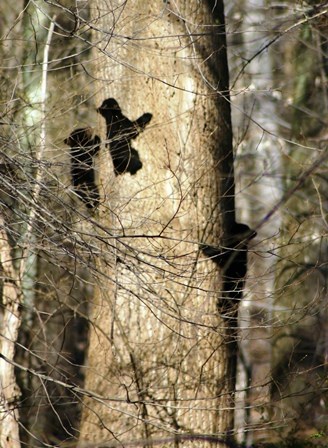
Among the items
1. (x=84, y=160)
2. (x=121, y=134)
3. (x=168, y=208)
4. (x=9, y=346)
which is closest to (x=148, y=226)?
(x=168, y=208)

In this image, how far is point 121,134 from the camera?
7.30m

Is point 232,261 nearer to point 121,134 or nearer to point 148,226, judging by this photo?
point 148,226

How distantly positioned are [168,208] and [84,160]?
81 cm

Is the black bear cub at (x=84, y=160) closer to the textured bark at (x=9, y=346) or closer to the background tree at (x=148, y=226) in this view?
the background tree at (x=148, y=226)

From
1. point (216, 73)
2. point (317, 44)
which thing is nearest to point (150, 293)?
point (216, 73)

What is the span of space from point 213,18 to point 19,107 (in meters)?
1.93

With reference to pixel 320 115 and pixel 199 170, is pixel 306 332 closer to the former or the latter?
pixel 320 115

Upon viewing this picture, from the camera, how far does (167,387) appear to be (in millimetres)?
6984

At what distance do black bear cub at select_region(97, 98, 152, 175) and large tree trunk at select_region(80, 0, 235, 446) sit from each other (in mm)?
64

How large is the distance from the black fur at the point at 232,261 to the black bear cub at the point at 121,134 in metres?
1.02

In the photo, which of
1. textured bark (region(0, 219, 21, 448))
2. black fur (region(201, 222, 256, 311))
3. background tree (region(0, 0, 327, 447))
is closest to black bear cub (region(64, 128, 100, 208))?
background tree (region(0, 0, 327, 447))

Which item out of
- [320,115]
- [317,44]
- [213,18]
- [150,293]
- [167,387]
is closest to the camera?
[150,293]

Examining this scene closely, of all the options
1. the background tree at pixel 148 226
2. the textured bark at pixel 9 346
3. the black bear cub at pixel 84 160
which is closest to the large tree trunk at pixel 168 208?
the background tree at pixel 148 226

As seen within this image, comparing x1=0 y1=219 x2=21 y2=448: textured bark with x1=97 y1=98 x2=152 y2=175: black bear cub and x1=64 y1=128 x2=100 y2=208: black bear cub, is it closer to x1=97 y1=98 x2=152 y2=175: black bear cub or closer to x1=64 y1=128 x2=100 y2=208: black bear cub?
x1=64 y1=128 x2=100 y2=208: black bear cub
